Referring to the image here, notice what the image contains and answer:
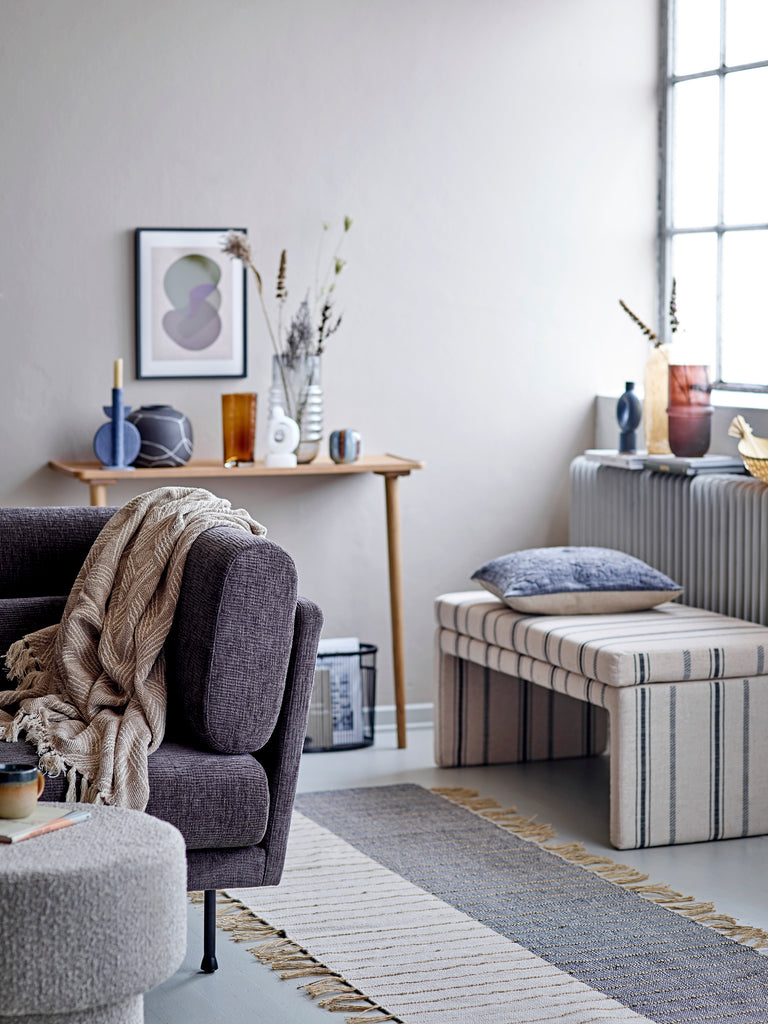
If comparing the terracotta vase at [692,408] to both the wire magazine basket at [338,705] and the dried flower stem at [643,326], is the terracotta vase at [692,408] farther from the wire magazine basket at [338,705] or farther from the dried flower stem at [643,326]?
the wire magazine basket at [338,705]

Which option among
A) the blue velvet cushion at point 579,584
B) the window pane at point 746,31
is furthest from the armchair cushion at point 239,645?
the window pane at point 746,31

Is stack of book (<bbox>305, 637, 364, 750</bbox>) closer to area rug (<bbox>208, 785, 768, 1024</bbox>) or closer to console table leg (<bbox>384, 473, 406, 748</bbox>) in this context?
console table leg (<bbox>384, 473, 406, 748</bbox>)

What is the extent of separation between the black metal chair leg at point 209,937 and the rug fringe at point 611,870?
3.30ft

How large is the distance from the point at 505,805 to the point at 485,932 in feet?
3.24

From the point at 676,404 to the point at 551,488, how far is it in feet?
2.69

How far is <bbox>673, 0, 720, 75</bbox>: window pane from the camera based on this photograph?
4816 millimetres

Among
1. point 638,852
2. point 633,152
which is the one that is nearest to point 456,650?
point 638,852

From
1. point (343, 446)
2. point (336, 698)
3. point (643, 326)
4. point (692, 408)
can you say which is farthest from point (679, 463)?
point (336, 698)

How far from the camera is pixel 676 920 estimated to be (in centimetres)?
299

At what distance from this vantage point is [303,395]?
14.6 ft

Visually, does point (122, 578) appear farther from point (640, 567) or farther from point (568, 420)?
point (568, 420)

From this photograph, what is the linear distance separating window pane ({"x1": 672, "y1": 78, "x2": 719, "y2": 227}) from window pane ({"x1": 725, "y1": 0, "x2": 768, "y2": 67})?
125 millimetres

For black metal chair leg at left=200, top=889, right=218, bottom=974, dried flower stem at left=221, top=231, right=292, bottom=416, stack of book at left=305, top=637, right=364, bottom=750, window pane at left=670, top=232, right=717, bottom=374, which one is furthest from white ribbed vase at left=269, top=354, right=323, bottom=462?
black metal chair leg at left=200, top=889, right=218, bottom=974

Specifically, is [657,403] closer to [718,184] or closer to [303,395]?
[718,184]
